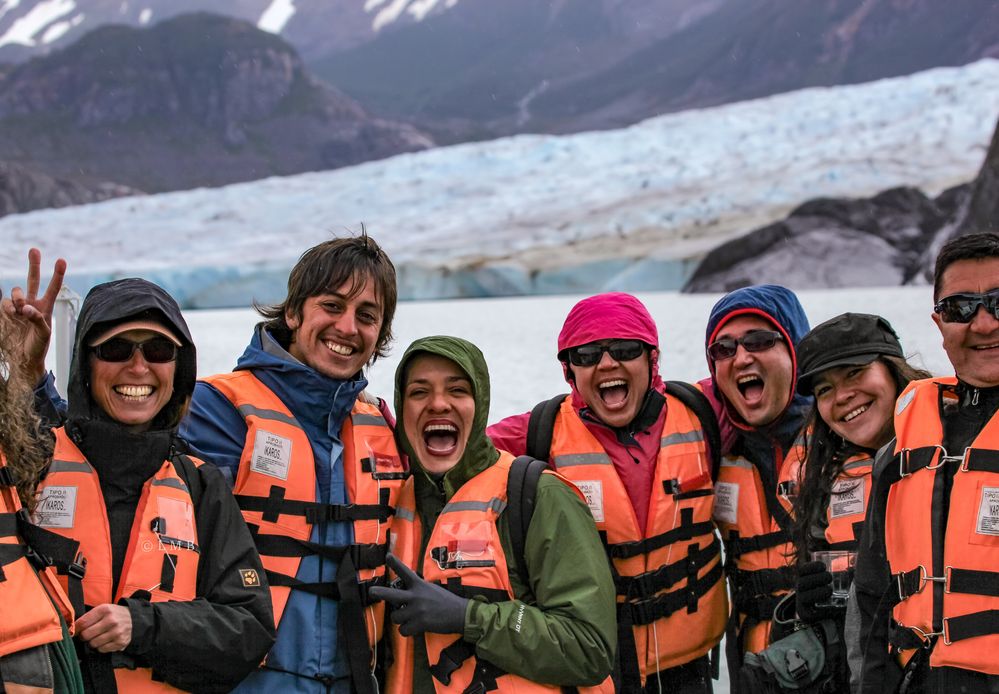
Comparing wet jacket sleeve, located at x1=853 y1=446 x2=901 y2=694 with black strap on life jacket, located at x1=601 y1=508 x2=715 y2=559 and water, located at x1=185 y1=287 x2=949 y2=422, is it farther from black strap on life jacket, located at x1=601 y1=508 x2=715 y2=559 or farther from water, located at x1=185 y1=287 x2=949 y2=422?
water, located at x1=185 y1=287 x2=949 y2=422

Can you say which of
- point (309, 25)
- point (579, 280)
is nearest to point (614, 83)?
point (309, 25)

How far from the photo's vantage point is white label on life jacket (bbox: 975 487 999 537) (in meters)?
1.75

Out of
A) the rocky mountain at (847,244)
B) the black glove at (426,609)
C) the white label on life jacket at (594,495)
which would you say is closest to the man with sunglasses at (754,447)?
the white label on life jacket at (594,495)

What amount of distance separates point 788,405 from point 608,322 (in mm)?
611

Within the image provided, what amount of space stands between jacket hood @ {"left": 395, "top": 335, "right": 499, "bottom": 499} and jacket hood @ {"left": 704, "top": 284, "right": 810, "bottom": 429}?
82 centimetres

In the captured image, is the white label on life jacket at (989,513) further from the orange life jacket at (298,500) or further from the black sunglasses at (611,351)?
the orange life jacket at (298,500)

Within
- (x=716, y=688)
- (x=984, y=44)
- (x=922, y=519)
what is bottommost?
(x=716, y=688)

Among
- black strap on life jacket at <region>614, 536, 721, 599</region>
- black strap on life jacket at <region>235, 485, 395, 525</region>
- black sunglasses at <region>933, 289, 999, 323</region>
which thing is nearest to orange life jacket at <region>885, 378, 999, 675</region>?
black sunglasses at <region>933, 289, 999, 323</region>

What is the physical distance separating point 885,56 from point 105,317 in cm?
5078

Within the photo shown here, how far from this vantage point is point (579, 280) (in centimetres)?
2319

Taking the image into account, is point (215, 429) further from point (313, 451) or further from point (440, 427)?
point (440, 427)

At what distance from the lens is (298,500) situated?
2258 millimetres

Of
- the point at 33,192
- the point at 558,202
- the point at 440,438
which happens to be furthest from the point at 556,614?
the point at 33,192

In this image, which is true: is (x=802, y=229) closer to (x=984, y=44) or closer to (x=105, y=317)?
(x=105, y=317)
